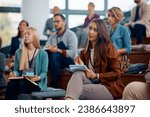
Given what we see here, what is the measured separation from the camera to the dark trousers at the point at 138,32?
497 cm

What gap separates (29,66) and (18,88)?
18cm

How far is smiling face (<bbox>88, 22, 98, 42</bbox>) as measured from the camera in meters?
5.04

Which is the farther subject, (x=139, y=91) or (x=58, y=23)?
(x=58, y=23)

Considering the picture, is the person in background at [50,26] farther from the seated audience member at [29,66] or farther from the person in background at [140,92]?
the person in background at [140,92]

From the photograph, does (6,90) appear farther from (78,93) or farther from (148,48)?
(148,48)

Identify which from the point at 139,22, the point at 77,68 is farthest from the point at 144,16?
the point at 77,68

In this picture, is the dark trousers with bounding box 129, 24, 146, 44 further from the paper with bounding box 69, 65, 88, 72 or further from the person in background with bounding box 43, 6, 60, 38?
the person in background with bounding box 43, 6, 60, 38

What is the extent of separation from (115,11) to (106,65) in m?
0.39

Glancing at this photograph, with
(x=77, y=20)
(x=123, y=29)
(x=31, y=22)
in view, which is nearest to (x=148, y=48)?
(x=123, y=29)

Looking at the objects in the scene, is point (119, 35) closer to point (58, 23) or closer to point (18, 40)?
point (58, 23)

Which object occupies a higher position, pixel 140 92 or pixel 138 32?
pixel 138 32

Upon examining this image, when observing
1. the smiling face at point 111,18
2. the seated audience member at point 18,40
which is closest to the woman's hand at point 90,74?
the smiling face at point 111,18

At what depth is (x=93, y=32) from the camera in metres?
5.04

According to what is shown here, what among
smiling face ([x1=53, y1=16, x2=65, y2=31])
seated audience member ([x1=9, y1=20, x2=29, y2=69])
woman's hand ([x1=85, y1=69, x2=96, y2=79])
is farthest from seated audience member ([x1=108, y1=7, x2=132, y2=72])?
seated audience member ([x1=9, y1=20, x2=29, y2=69])
